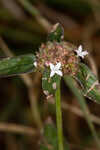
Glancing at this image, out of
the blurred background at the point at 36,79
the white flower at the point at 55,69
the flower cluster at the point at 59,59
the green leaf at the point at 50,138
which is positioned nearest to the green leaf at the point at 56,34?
the flower cluster at the point at 59,59

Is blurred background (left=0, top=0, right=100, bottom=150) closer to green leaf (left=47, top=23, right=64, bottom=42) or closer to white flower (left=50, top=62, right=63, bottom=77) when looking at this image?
green leaf (left=47, top=23, right=64, bottom=42)

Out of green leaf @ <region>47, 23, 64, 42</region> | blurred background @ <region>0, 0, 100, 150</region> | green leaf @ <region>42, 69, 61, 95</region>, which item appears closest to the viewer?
green leaf @ <region>42, 69, 61, 95</region>

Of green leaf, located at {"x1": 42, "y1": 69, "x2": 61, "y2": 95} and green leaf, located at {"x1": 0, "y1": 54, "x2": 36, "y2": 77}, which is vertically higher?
green leaf, located at {"x1": 0, "y1": 54, "x2": 36, "y2": 77}

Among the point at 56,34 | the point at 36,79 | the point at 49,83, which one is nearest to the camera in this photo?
the point at 49,83

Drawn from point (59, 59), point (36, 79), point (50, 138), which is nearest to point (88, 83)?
point (59, 59)

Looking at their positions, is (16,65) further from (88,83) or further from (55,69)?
(88,83)

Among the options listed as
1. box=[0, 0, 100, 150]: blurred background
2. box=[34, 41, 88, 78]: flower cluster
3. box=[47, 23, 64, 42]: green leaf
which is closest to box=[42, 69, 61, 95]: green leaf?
box=[34, 41, 88, 78]: flower cluster
